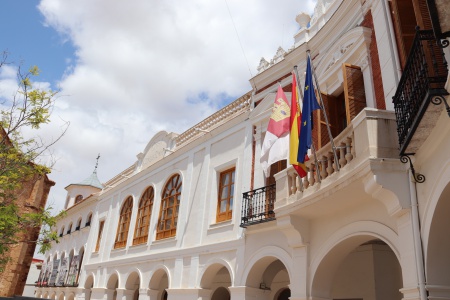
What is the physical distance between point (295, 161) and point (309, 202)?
0.76 m

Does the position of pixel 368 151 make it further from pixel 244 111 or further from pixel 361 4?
pixel 244 111

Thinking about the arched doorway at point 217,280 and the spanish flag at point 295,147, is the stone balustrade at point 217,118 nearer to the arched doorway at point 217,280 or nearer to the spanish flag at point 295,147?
the arched doorway at point 217,280

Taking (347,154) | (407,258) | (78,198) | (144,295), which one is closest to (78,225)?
(78,198)

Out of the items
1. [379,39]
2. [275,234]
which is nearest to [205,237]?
[275,234]

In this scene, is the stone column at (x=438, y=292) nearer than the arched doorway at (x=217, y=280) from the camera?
Yes

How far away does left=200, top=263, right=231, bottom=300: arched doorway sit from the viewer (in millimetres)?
11422

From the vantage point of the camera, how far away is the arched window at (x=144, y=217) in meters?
15.8

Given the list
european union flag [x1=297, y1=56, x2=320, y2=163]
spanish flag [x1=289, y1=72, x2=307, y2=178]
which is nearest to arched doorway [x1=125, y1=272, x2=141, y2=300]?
spanish flag [x1=289, y1=72, x2=307, y2=178]

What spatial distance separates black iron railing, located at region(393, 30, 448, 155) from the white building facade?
19mm

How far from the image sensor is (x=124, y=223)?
59.7 feet

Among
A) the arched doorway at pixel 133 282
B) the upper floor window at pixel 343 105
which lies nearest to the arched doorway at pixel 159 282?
the arched doorway at pixel 133 282

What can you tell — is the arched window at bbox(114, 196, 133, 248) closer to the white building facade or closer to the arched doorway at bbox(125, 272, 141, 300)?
the white building facade

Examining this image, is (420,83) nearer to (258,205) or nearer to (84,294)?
(258,205)

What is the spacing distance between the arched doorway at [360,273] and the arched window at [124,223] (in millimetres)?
11003
